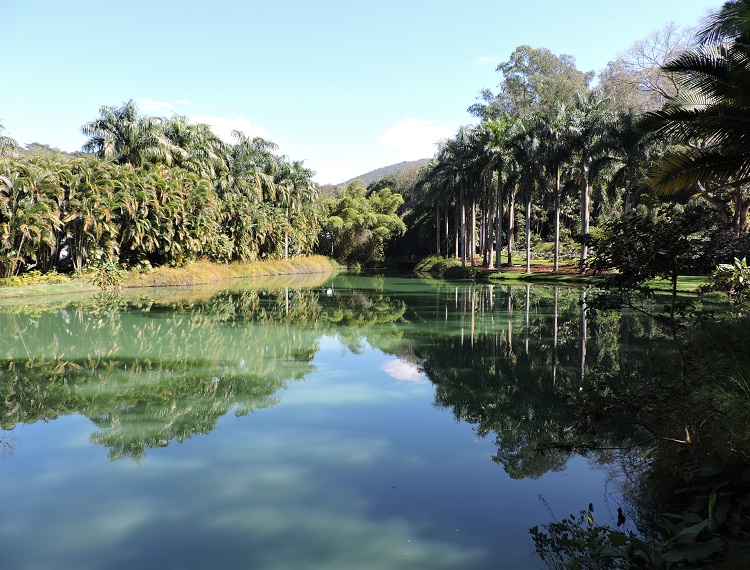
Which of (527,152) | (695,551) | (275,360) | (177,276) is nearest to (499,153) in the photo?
(527,152)

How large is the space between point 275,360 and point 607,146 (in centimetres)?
2577

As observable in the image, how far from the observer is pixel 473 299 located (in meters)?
26.7

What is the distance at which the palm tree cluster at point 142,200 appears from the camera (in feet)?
90.4

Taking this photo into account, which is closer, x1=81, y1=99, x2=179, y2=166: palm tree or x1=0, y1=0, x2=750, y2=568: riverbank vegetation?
x1=0, y1=0, x2=750, y2=568: riverbank vegetation

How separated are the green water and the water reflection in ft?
0.21

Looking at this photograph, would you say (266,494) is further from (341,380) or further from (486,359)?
(486,359)

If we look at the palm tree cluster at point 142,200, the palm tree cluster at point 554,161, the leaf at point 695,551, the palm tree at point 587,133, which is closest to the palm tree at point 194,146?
the palm tree cluster at point 142,200

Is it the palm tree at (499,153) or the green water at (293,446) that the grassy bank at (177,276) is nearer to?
the green water at (293,446)

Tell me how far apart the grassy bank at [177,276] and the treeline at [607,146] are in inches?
571

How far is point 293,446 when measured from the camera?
7500mm

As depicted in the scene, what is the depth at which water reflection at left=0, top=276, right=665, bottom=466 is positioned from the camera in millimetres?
8422

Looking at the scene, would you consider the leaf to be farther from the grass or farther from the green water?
the grass

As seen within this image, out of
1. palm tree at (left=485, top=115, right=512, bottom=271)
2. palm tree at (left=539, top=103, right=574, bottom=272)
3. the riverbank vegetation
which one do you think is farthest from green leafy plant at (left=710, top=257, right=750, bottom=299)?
palm tree at (left=485, top=115, right=512, bottom=271)

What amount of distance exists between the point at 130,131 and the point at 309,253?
90.8ft
